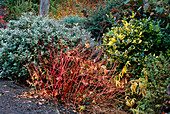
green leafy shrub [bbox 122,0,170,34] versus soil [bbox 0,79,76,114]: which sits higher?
green leafy shrub [bbox 122,0,170,34]

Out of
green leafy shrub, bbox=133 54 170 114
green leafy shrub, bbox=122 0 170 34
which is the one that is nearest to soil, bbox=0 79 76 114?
green leafy shrub, bbox=133 54 170 114

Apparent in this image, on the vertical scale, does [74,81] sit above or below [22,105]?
above

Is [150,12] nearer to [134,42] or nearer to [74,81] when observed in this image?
[134,42]

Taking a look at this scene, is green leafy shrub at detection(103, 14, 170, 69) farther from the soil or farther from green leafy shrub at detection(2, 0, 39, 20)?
green leafy shrub at detection(2, 0, 39, 20)

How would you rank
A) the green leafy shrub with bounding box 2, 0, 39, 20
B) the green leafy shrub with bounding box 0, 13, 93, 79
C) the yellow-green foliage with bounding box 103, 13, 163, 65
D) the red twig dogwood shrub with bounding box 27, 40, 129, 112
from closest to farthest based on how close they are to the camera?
the red twig dogwood shrub with bounding box 27, 40, 129, 112, the green leafy shrub with bounding box 0, 13, 93, 79, the yellow-green foliage with bounding box 103, 13, 163, 65, the green leafy shrub with bounding box 2, 0, 39, 20

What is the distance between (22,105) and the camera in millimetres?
2457

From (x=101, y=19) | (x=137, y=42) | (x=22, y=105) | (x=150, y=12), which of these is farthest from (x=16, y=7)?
(x=22, y=105)

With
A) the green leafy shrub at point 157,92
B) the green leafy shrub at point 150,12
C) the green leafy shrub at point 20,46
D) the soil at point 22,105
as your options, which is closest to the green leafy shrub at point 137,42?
the green leafy shrub at point 150,12

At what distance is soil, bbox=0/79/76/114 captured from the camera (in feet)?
7.65

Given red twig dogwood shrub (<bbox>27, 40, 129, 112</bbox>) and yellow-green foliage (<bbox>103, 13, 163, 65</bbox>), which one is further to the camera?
yellow-green foliage (<bbox>103, 13, 163, 65</bbox>)

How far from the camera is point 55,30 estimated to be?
3.97m

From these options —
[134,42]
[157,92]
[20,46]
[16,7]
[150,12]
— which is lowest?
[157,92]

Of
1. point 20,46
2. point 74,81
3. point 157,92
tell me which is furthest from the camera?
point 20,46

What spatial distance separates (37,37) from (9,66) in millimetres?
809
